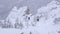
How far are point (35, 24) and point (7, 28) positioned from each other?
21.4 inches

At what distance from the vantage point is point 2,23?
94.8 inches

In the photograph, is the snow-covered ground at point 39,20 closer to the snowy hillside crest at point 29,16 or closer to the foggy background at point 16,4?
the snowy hillside crest at point 29,16

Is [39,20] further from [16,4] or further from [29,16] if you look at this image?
[16,4]

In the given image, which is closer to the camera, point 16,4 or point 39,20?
point 39,20

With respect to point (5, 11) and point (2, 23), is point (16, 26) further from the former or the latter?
point (5, 11)

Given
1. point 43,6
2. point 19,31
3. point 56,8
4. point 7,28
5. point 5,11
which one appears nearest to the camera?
→ point 19,31

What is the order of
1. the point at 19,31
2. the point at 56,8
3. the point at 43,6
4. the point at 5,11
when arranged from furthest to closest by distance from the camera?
the point at 5,11 → the point at 43,6 → the point at 56,8 → the point at 19,31

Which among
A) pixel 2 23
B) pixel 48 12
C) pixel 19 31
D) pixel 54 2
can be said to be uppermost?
pixel 54 2

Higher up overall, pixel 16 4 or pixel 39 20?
pixel 16 4

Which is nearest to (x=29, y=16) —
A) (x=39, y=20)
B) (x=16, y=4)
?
(x=39, y=20)

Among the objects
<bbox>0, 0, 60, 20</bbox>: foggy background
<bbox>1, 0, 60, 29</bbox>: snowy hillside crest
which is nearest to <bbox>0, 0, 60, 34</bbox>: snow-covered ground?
<bbox>1, 0, 60, 29</bbox>: snowy hillside crest

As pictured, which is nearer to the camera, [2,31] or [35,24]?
[2,31]

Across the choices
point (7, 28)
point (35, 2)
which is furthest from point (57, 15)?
Result: point (7, 28)

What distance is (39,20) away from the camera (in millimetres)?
2477
